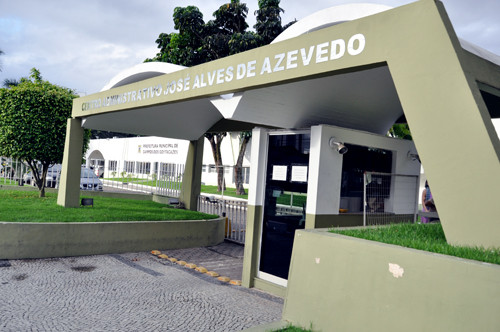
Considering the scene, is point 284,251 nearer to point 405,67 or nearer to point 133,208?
point 405,67

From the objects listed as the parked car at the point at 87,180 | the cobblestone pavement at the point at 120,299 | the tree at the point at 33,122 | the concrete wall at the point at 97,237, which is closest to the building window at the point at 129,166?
the parked car at the point at 87,180

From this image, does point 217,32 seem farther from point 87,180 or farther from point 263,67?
point 263,67

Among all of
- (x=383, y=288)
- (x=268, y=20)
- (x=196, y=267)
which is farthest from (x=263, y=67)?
(x=268, y=20)

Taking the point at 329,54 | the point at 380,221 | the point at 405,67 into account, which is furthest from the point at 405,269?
the point at 380,221

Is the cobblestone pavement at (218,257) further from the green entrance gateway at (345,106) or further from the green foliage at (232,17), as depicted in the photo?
the green foliage at (232,17)

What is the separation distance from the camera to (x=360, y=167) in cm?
704

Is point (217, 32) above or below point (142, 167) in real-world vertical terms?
above

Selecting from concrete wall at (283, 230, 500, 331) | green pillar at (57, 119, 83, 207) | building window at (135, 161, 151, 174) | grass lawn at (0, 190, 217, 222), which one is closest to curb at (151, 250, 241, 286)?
grass lawn at (0, 190, 217, 222)

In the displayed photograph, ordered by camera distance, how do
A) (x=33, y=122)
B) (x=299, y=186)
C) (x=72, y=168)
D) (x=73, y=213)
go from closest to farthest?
1. (x=299, y=186)
2. (x=73, y=213)
3. (x=72, y=168)
4. (x=33, y=122)

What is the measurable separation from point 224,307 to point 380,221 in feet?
11.2

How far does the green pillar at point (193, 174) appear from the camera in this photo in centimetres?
1381

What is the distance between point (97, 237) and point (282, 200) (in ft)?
15.3

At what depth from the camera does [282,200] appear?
7.10 metres

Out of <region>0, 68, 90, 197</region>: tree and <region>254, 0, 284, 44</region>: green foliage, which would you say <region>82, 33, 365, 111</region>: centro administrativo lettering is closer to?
<region>0, 68, 90, 197</region>: tree
